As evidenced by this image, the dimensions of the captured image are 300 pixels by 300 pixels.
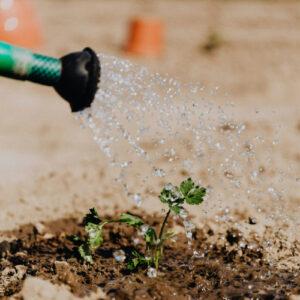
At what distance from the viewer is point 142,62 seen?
8805 millimetres

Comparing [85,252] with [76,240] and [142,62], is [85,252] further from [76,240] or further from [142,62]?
[142,62]

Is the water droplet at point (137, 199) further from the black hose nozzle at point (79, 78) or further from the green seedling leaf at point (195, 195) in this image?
the black hose nozzle at point (79, 78)

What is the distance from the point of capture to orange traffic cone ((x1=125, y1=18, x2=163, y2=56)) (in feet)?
30.1

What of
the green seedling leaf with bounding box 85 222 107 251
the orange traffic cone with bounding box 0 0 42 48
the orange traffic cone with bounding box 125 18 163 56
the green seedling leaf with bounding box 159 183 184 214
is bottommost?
the green seedling leaf with bounding box 85 222 107 251

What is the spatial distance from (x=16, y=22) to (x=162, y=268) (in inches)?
233

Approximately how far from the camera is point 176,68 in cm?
847

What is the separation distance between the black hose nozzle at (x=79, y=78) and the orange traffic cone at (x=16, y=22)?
223 inches

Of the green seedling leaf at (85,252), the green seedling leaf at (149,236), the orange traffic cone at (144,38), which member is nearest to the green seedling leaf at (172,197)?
the green seedling leaf at (149,236)

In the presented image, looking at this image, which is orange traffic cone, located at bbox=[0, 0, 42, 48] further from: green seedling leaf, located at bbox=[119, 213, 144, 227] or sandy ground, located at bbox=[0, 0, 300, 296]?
green seedling leaf, located at bbox=[119, 213, 144, 227]

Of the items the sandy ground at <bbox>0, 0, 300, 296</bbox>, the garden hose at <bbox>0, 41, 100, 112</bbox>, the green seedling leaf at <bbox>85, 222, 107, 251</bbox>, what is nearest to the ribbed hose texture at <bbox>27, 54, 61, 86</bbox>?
the garden hose at <bbox>0, 41, 100, 112</bbox>

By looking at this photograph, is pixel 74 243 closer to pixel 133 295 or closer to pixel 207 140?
pixel 133 295

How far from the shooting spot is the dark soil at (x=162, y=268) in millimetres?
2629

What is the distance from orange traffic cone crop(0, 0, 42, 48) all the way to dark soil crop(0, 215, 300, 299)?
5.09 m

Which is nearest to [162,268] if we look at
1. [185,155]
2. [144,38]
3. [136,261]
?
[136,261]
